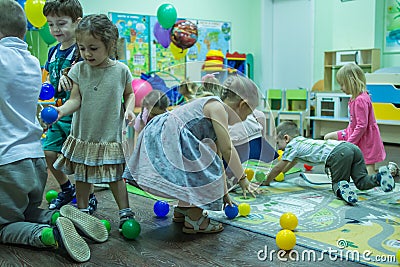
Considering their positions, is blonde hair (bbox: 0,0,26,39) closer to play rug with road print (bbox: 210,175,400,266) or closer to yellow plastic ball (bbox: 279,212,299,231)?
play rug with road print (bbox: 210,175,400,266)

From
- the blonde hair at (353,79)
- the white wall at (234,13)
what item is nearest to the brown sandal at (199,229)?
the blonde hair at (353,79)

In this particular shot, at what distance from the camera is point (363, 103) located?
2.71m

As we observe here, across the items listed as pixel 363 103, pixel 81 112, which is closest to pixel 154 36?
pixel 363 103

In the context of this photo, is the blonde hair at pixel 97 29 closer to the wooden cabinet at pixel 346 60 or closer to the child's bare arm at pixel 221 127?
the child's bare arm at pixel 221 127

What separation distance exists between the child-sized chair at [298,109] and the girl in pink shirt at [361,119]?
2.17 m

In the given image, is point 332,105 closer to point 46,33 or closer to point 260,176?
point 260,176

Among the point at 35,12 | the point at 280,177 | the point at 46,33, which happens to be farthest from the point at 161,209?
the point at 46,33

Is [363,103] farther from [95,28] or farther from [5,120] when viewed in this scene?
[5,120]

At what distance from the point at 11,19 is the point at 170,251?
1006mm

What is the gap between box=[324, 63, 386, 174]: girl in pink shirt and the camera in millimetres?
2711

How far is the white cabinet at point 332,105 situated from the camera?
15.7 ft

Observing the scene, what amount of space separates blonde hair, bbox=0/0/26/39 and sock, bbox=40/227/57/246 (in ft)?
2.37

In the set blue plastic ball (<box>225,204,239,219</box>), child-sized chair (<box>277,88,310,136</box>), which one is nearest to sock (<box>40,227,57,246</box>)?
blue plastic ball (<box>225,204,239,219</box>)

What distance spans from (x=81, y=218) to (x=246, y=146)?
0.99 metres
